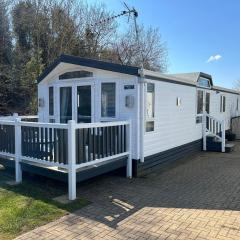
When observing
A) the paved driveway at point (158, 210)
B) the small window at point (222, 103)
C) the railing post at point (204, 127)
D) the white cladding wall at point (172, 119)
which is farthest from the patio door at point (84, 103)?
the small window at point (222, 103)

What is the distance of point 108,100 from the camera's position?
315 inches

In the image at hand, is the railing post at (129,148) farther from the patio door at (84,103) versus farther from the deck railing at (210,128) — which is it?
the deck railing at (210,128)

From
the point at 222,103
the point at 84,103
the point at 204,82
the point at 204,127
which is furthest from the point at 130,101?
the point at 222,103

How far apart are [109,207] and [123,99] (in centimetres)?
310

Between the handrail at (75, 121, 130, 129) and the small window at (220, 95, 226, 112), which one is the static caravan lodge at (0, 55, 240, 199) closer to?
the handrail at (75, 121, 130, 129)

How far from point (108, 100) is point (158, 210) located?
358 cm

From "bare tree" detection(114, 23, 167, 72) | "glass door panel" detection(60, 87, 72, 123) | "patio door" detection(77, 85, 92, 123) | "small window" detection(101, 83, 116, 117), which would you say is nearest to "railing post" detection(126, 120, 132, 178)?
"small window" detection(101, 83, 116, 117)

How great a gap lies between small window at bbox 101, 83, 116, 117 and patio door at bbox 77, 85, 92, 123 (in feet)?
1.34

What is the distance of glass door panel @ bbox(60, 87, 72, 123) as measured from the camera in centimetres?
873

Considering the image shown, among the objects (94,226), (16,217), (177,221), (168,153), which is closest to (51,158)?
(16,217)

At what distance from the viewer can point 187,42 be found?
74.2ft

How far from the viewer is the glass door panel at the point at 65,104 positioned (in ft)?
28.7

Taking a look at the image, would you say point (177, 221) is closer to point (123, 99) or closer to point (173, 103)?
point (123, 99)

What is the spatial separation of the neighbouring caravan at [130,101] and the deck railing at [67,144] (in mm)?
514
